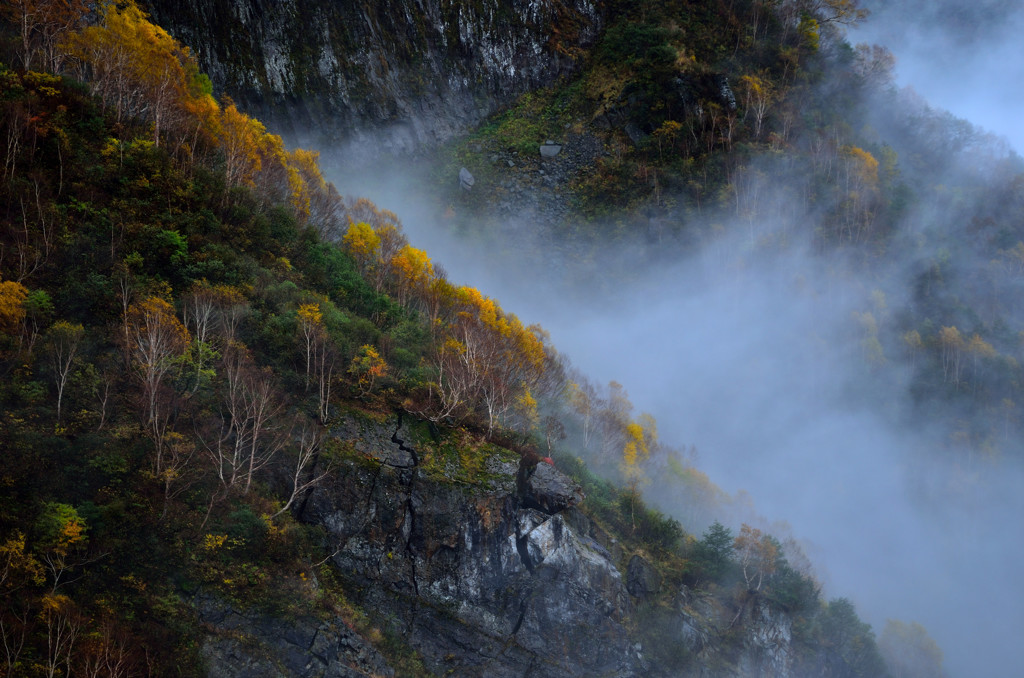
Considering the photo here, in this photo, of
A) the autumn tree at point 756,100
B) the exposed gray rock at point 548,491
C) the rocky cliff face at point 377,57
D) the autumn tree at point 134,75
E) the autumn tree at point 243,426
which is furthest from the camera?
the autumn tree at point 756,100

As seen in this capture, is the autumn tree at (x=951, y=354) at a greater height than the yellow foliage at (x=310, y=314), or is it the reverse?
the autumn tree at (x=951, y=354)

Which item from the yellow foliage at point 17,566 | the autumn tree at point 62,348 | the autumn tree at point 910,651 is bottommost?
the yellow foliage at point 17,566

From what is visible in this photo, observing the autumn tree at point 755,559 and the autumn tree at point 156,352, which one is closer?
the autumn tree at point 156,352

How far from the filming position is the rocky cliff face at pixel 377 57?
186ft

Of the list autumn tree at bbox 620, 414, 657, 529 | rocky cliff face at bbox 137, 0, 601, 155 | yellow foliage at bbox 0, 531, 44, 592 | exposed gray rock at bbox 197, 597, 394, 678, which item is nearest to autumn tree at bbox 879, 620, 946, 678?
autumn tree at bbox 620, 414, 657, 529

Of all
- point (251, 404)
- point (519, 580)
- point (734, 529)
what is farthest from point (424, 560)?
point (734, 529)

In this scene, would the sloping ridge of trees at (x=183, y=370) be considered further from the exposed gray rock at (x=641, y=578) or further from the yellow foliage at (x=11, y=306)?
the exposed gray rock at (x=641, y=578)

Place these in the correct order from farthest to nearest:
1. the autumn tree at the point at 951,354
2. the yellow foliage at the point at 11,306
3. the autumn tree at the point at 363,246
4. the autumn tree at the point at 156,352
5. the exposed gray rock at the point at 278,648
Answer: the autumn tree at the point at 951,354, the autumn tree at the point at 363,246, the yellow foliage at the point at 11,306, the autumn tree at the point at 156,352, the exposed gray rock at the point at 278,648

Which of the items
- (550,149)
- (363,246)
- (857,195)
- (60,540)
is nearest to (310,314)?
(60,540)

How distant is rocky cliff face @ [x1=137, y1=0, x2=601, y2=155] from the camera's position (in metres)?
56.6

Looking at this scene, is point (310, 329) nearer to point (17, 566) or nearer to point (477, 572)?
point (477, 572)

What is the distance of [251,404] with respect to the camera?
22.0 m

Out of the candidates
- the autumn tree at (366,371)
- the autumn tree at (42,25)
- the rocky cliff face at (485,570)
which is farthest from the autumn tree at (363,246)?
the autumn tree at (42,25)

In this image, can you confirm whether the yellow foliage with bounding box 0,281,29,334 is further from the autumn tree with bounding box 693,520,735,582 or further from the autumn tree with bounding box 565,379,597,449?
the autumn tree with bounding box 693,520,735,582
